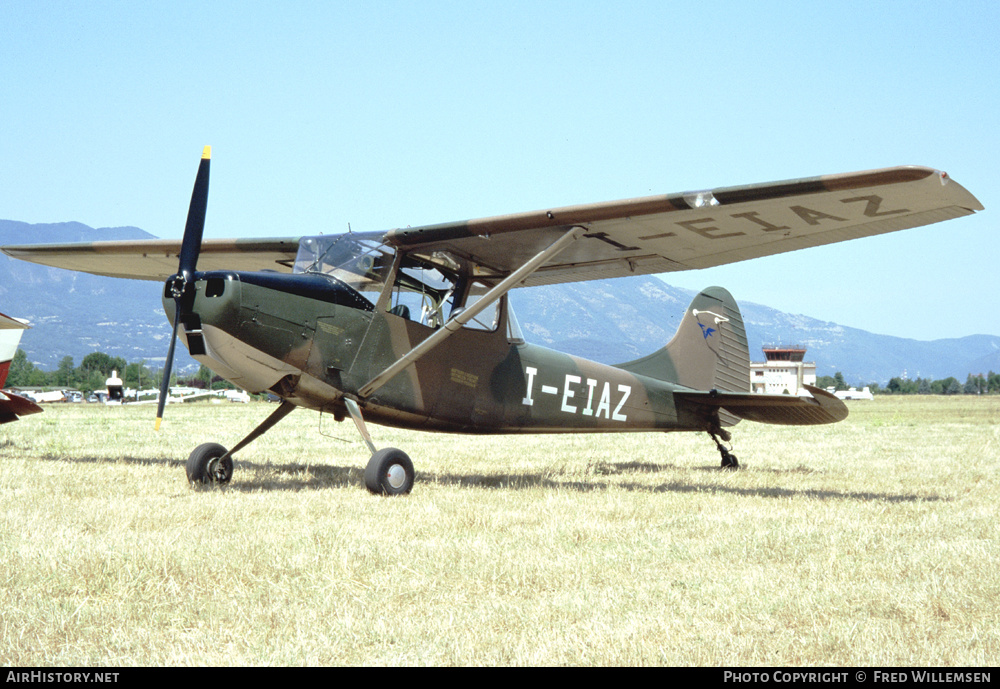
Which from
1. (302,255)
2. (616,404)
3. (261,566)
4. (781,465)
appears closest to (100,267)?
(302,255)

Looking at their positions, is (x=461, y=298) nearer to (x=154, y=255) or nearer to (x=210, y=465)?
(x=210, y=465)

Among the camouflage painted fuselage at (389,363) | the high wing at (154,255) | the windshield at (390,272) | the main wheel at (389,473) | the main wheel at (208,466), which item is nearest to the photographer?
the camouflage painted fuselage at (389,363)

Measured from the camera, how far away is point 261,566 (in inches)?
173

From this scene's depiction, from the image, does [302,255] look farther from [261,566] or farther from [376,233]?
[261,566]

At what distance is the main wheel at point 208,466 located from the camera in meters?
7.99

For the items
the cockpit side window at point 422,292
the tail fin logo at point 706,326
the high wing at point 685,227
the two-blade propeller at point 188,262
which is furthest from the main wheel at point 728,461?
the two-blade propeller at point 188,262

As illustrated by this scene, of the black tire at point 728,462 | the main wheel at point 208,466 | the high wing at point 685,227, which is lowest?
the main wheel at point 208,466

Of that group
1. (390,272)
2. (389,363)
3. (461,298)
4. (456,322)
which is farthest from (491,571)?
(461,298)

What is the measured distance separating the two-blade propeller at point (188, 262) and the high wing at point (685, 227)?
5.74ft

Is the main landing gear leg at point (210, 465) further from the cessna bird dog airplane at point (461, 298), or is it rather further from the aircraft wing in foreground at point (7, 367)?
the aircraft wing in foreground at point (7, 367)

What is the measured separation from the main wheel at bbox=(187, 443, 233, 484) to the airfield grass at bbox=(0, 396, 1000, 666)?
0.25 metres
